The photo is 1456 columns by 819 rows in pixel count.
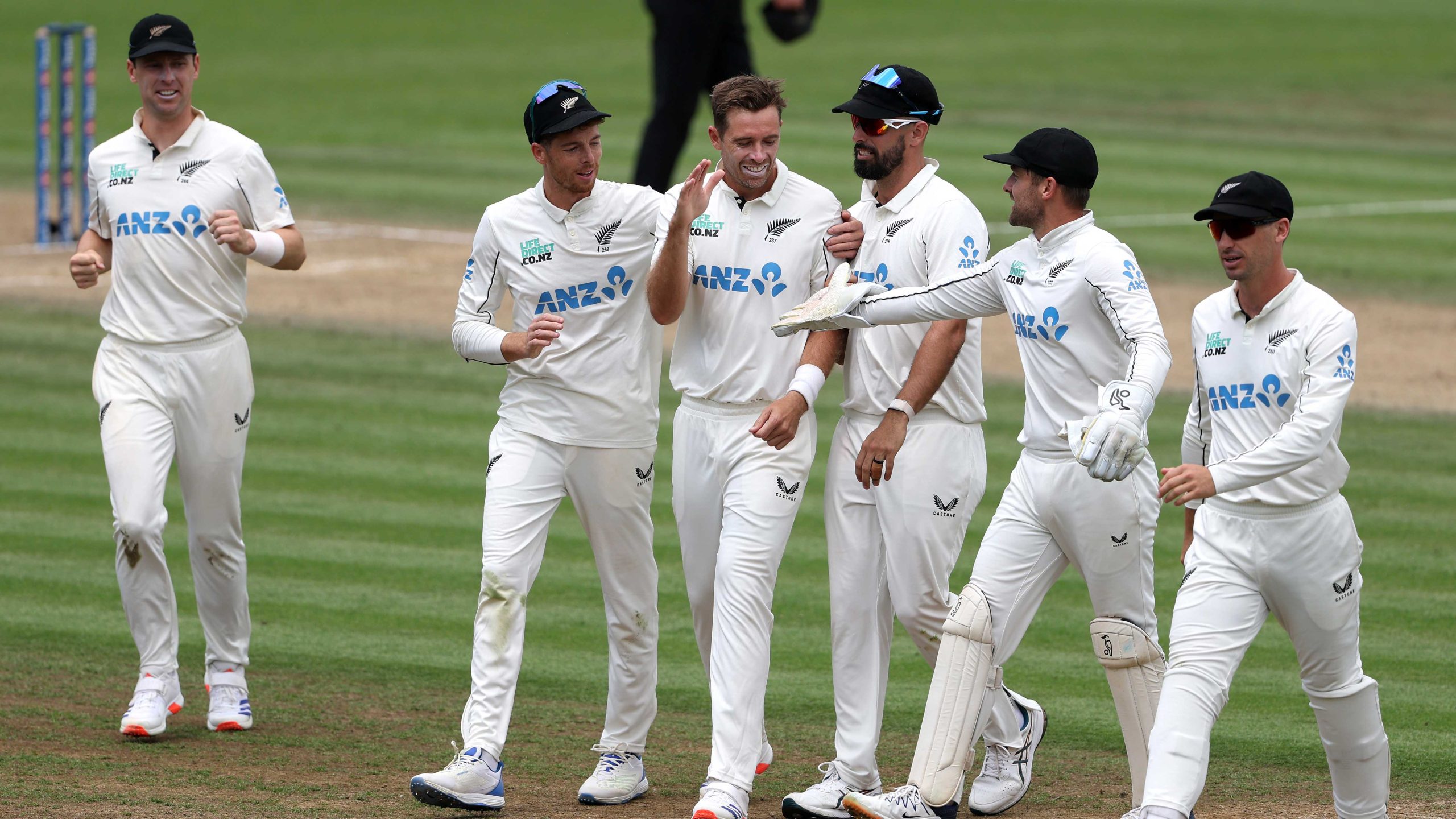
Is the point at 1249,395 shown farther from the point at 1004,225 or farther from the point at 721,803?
the point at 1004,225

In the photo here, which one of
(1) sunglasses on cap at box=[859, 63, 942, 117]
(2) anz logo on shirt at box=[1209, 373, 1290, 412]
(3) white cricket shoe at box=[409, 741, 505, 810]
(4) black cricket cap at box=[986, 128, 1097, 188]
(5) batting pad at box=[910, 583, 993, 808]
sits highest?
(1) sunglasses on cap at box=[859, 63, 942, 117]

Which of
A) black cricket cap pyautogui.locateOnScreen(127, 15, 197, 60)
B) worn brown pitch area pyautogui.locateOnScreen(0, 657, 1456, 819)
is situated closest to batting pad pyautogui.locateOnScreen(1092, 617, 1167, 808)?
worn brown pitch area pyautogui.locateOnScreen(0, 657, 1456, 819)

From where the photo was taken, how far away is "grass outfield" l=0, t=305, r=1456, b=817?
647 centimetres

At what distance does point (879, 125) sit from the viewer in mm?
6219

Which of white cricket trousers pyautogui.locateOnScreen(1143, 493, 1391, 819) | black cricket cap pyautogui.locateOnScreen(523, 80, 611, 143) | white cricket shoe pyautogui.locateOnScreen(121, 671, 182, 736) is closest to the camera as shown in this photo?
white cricket trousers pyautogui.locateOnScreen(1143, 493, 1391, 819)

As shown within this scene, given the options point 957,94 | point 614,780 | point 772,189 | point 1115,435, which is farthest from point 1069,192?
point 957,94

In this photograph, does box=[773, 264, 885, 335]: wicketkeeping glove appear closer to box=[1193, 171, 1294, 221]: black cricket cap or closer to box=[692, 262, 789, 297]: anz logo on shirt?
box=[692, 262, 789, 297]: anz logo on shirt

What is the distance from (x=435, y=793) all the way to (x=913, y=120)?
253 centimetres

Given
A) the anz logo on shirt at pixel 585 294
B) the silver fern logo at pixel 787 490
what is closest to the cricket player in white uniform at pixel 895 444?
the silver fern logo at pixel 787 490

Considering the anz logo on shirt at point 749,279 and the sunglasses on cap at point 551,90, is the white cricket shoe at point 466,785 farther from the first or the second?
the sunglasses on cap at point 551,90

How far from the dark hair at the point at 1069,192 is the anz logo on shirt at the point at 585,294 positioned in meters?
1.38

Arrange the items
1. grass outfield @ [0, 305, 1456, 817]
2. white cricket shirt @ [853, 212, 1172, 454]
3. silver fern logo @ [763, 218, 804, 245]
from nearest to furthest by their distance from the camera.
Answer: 1. white cricket shirt @ [853, 212, 1172, 454]
2. silver fern logo @ [763, 218, 804, 245]
3. grass outfield @ [0, 305, 1456, 817]

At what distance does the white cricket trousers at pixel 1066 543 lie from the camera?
5797mm

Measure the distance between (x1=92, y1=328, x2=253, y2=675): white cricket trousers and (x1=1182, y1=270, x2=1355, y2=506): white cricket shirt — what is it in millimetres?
3390
